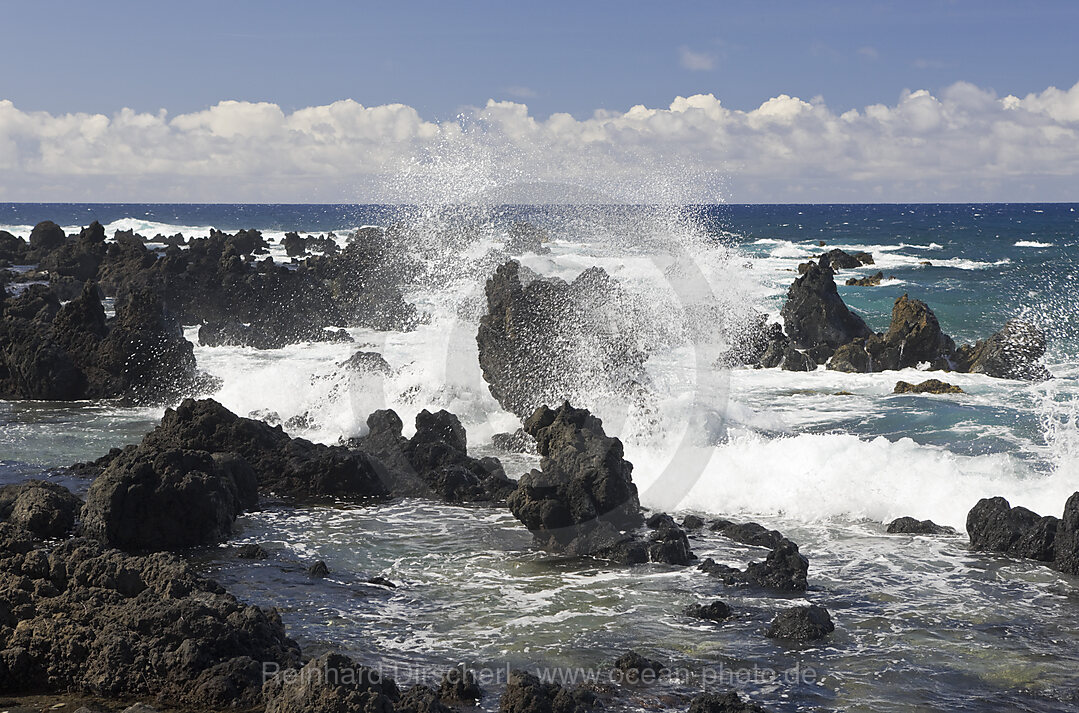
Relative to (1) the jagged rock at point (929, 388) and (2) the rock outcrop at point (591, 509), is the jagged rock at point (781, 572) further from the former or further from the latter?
(1) the jagged rock at point (929, 388)

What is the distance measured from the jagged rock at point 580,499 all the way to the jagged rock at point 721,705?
4.41 metres

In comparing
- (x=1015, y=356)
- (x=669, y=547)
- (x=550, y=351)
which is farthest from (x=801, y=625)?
(x=1015, y=356)

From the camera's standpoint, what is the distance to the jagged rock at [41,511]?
1104 centimetres

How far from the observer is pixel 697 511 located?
46.4 ft

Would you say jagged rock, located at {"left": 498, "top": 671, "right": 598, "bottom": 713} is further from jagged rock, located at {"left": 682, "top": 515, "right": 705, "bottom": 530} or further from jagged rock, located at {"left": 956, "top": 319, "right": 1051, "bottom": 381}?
jagged rock, located at {"left": 956, "top": 319, "right": 1051, "bottom": 381}

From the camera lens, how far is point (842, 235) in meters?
85.2

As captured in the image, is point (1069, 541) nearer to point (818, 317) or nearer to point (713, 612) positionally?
point (713, 612)

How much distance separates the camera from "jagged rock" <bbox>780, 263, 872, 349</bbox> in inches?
1064

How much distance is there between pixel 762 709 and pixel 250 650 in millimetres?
3818

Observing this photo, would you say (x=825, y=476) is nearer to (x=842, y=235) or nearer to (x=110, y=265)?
(x=110, y=265)

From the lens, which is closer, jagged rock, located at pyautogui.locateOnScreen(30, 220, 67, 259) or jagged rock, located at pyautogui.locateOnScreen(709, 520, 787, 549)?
jagged rock, located at pyautogui.locateOnScreen(709, 520, 787, 549)

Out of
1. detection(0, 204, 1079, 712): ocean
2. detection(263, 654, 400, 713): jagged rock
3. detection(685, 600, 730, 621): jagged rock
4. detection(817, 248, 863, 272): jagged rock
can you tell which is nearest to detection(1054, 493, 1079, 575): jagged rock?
detection(0, 204, 1079, 712): ocean

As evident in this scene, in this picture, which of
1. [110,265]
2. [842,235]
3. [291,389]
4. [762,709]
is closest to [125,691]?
[762,709]

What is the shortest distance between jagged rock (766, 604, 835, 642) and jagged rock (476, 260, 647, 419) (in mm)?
9567
